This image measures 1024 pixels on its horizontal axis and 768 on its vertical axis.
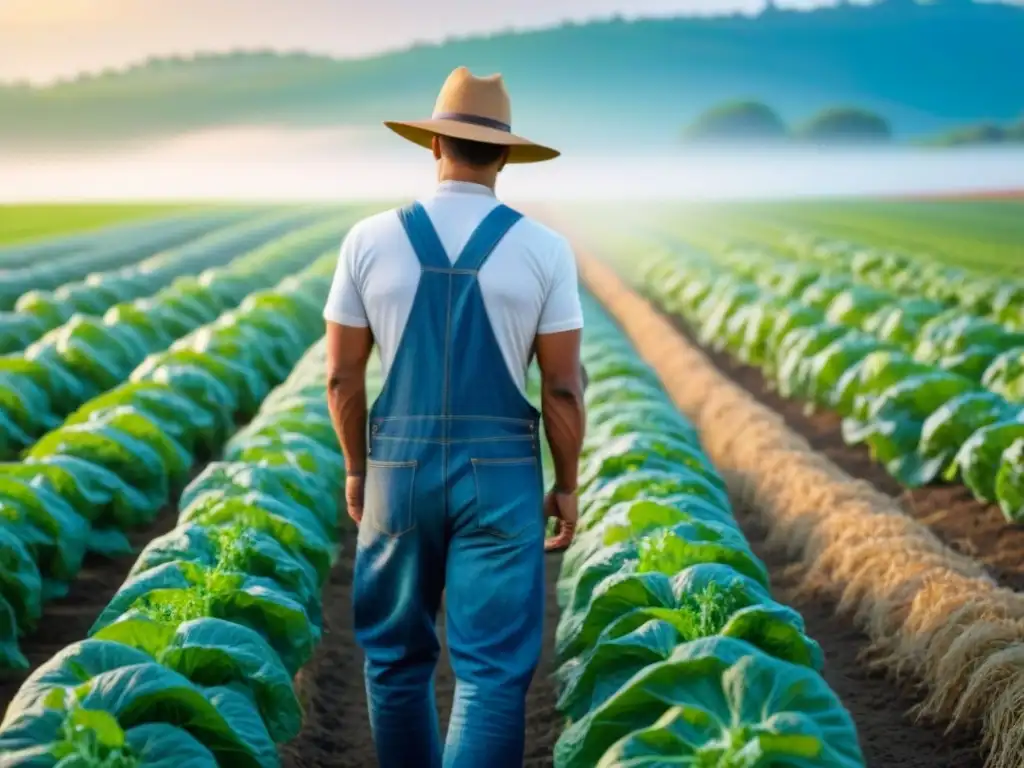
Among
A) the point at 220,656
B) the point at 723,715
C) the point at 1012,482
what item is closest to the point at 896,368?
the point at 1012,482

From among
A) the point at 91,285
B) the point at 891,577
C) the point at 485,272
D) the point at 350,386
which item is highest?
the point at 485,272

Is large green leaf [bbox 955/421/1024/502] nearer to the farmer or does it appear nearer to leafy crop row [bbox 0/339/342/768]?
leafy crop row [bbox 0/339/342/768]

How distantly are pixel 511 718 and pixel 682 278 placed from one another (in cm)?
1822

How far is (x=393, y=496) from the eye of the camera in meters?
4.04

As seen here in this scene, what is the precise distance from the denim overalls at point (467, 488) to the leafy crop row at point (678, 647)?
326 millimetres

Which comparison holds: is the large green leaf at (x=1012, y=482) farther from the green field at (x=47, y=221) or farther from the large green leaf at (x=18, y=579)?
the green field at (x=47, y=221)

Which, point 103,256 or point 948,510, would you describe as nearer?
point 948,510

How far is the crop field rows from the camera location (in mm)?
3691

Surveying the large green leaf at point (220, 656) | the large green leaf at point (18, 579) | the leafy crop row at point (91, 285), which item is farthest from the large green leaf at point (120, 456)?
the leafy crop row at point (91, 285)

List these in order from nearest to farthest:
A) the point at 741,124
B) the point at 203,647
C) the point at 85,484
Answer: the point at 203,647
the point at 85,484
the point at 741,124

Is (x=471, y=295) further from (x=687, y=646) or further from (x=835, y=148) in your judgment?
(x=835, y=148)

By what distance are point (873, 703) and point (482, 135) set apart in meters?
3.48

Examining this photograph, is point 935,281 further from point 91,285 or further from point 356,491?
point 356,491

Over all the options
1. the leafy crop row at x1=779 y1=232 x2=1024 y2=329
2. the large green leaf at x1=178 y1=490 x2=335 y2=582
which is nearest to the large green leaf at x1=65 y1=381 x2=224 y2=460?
the large green leaf at x1=178 y1=490 x2=335 y2=582
